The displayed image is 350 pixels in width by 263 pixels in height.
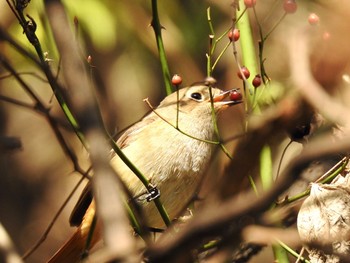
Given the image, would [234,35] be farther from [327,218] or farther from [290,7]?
[327,218]

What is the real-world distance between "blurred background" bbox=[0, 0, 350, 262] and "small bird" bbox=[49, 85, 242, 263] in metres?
0.26

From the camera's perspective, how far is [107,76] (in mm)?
5383

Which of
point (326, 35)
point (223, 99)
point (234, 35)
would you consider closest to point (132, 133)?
point (223, 99)

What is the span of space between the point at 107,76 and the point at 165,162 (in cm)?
174

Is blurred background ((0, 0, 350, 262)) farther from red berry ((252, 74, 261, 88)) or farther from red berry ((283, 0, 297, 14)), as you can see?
red berry ((252, 74, 261, 88))

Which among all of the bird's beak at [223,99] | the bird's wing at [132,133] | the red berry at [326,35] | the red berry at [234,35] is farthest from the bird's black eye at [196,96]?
the red berry at [326,35]

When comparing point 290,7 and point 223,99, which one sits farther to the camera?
point 223,99

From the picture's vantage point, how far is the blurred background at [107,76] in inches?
177

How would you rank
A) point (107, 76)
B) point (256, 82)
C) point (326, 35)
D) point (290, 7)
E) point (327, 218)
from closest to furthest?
point (326, 35) < point (327, 218) < point (256, 82) < point (290, 7) < point (107, 76)

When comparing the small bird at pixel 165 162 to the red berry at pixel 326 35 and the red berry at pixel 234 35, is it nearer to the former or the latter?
the red berry at pixel 234 35

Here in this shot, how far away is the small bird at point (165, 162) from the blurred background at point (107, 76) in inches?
10.2

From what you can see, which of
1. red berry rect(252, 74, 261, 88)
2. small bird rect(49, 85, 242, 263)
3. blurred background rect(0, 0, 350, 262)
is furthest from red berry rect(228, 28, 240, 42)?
blurred background rect(0, 0, 350, 262)

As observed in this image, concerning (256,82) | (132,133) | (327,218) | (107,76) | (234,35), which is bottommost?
(327,218)

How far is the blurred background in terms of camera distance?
4.50 metres
